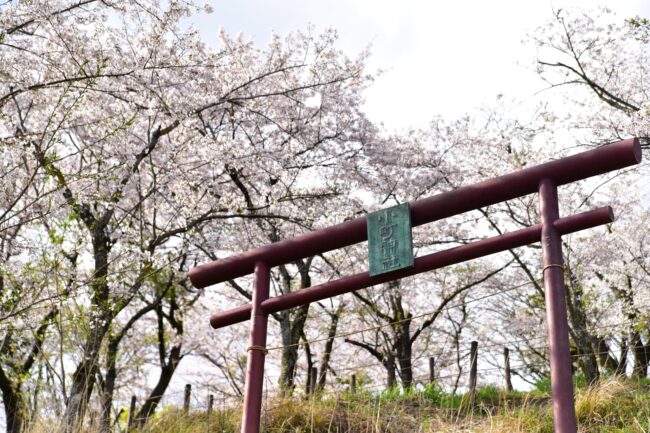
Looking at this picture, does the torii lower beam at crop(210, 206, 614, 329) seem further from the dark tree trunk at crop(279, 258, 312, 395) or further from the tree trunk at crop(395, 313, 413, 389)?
the tree trunk at crop(395, 313, 413, 389)

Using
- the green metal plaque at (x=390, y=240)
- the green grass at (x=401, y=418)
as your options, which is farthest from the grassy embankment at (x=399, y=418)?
the green metal plaque at (x=390, y=240)

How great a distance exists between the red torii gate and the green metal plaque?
5 centimetres

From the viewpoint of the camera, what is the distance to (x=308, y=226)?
1033cm

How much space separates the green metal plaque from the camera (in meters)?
3.99

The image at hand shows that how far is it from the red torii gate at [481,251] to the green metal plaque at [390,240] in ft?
0.16

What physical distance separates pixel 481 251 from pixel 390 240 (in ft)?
1.81

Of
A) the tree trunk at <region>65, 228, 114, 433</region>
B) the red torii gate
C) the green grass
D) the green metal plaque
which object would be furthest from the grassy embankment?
the green metal plaque

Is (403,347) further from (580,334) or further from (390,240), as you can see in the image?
(390,240)

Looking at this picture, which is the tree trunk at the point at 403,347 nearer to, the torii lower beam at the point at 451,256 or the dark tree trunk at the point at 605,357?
the dark tree trunk at the point at 605,357

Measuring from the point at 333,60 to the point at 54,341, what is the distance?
22.7 feet

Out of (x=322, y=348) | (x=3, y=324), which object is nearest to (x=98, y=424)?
(x=3, y=324)

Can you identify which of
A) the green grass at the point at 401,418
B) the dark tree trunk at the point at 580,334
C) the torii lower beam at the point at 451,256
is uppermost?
the dark tree trunk at the point at 580,334

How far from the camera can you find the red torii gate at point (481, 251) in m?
3.36

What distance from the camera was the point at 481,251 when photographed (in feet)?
12.6
